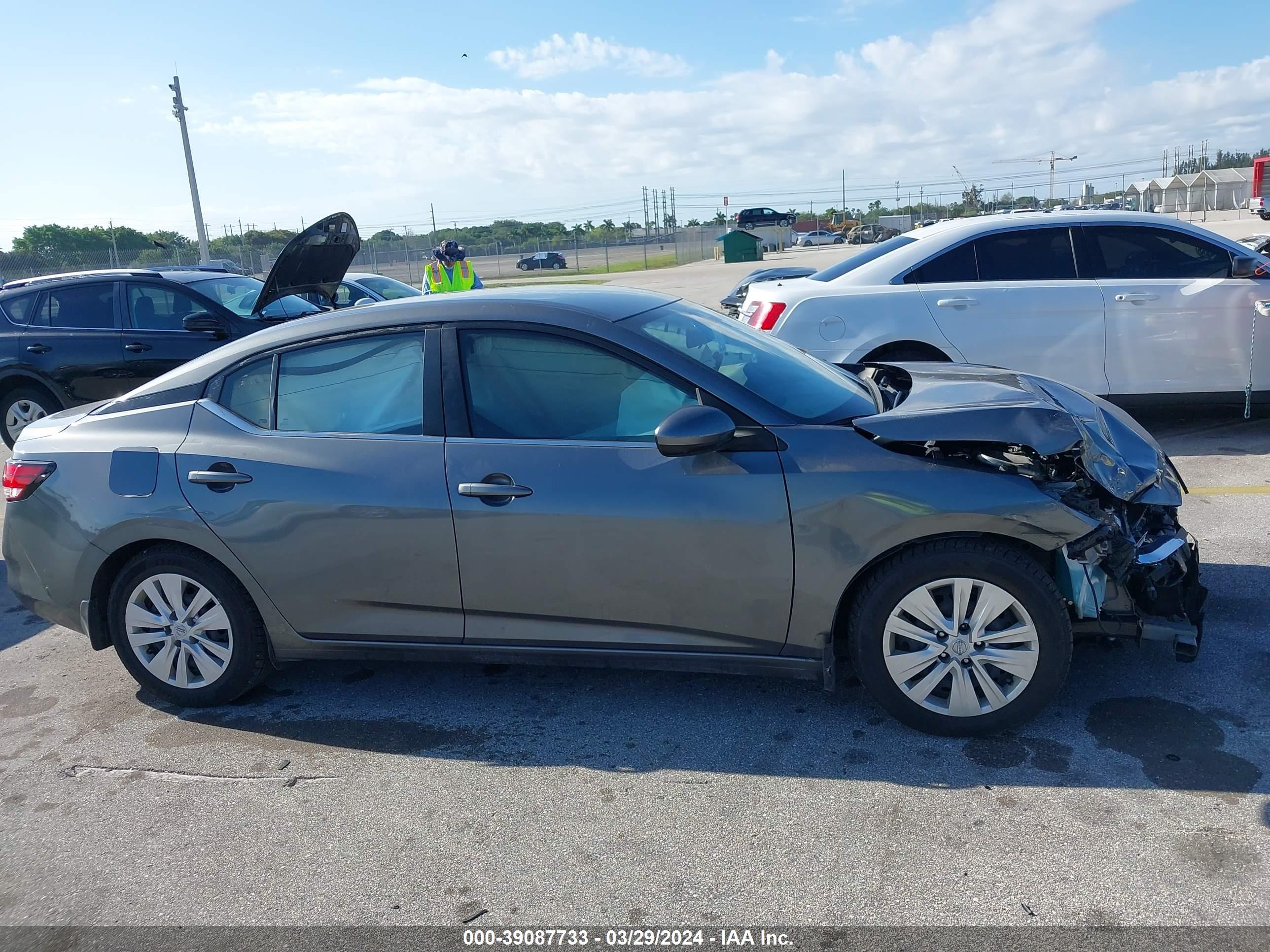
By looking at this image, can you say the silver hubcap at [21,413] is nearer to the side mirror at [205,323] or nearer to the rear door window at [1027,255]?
the side mirror at [205,323]

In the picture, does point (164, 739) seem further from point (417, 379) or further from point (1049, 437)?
point (1049, 437)

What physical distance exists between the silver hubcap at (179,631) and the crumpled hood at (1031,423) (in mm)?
2671

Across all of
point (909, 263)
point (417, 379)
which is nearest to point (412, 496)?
point (417, 379)

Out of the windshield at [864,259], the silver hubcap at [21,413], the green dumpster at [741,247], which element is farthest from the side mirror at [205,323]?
the green dumpster at [741,247]

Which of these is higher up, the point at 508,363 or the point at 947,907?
the point at 508,363

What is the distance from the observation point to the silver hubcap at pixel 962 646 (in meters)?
3.42

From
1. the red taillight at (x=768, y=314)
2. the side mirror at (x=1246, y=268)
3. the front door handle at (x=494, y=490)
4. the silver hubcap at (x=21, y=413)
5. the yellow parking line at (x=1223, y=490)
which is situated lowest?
the yellow parking line at (x=1223, y=490)

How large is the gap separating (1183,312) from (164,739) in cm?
697

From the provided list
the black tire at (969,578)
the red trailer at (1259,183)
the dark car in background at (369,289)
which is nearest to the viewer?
the black tire at (969,578)

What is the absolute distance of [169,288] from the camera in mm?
9477

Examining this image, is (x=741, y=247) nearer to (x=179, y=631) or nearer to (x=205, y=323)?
(x=205, y=323)

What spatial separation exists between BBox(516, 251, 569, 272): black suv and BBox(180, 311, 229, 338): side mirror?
1859 inches

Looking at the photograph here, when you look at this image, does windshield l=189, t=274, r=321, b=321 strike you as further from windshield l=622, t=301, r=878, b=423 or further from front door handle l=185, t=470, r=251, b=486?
windshield l=622, t=301, r=878, b=423

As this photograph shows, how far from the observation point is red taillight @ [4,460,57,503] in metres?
4.19
